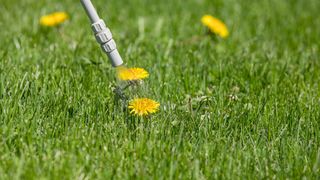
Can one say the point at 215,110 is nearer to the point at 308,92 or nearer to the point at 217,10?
the point at 308,92

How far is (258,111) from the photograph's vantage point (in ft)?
8.68

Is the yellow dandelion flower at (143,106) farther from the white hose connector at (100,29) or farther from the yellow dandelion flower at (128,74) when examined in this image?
the white hose connector at (100,29)

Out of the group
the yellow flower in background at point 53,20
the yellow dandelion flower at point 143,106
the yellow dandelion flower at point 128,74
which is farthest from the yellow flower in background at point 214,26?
the yellow dandelion flower at point 143,106

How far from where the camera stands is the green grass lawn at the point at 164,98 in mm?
2186

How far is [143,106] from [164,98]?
346 mm

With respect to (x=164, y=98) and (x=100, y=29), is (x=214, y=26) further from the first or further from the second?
(x=100, y=29)

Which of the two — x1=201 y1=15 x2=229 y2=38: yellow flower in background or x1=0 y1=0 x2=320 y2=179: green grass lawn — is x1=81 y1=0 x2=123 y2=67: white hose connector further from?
x1=201 y1=15 x2=229 y2=38: yellow flower in background

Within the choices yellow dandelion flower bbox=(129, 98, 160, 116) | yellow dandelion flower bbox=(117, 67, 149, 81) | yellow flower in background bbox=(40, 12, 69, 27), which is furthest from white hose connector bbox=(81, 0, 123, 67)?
yellow flower in background bbox=(40, 12, 69, 27)

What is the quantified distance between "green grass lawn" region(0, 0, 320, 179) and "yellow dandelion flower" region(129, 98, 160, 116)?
0.13 ft

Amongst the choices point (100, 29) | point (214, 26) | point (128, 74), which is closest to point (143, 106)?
point (128, 74)

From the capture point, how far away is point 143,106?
7.99ft

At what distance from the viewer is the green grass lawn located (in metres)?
2.19

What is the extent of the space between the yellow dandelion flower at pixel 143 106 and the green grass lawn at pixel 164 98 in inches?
1.5

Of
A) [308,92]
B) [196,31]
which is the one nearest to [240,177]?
[308,92]
